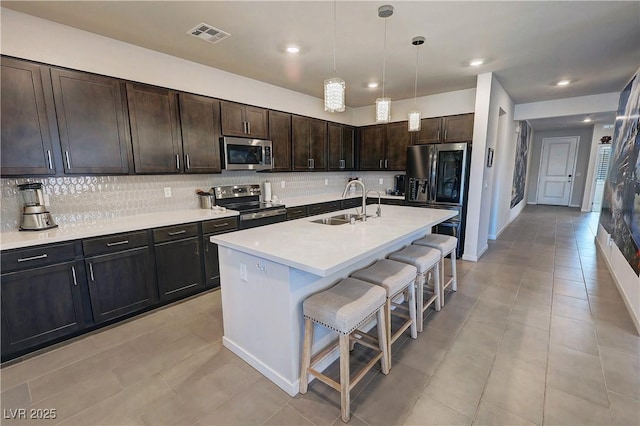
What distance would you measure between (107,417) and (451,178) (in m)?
4.48

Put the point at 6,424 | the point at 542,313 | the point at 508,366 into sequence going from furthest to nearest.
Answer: the point at 542,313 < the point at 508,366 < the point at 6,424

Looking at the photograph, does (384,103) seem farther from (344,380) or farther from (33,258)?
(33,258)

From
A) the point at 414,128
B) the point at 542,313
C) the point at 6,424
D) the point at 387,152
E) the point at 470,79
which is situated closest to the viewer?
the point at 6,424

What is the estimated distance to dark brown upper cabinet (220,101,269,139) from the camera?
138 inches

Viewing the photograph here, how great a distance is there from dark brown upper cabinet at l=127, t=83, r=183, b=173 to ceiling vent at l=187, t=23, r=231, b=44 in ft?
2.30

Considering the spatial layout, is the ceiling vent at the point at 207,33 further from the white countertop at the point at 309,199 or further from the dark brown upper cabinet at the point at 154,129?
the white countertop at the point at 309,199

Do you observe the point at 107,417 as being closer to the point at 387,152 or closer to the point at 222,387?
the point at 222,387

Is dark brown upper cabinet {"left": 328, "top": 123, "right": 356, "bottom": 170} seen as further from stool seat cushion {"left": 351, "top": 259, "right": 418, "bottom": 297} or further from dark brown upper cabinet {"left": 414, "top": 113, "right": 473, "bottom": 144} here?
stool seat cushion {"left": 351, "top": 259, "right": 418, "bottom": 297}

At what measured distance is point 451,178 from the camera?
4238 mm

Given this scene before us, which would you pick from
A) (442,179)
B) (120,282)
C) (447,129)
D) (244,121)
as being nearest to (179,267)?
(120,282)

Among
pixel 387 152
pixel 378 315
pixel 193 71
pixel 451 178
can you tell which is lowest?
pixel 378 315

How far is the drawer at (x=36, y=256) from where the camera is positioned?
199cm

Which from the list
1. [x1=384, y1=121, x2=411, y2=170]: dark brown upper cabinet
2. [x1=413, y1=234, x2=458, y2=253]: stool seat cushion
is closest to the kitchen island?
[x1=413, y1=234, x2=458, y2=253]: stool seat cushion

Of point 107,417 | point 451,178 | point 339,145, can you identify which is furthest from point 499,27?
point 107,417
